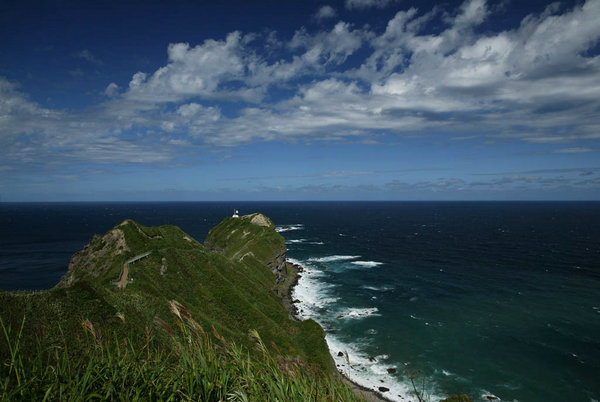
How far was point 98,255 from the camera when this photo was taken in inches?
2050

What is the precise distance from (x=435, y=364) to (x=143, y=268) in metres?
41.0

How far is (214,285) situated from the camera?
43250mm

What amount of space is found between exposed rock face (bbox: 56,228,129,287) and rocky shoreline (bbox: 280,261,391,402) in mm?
31469

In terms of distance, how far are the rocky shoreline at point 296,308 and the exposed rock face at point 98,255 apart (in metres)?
31.5

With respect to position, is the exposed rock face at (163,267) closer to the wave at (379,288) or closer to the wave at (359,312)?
the wave at (359,312)

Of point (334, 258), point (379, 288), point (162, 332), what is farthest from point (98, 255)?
point (334, 258)

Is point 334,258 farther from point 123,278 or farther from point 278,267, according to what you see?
point 123,278

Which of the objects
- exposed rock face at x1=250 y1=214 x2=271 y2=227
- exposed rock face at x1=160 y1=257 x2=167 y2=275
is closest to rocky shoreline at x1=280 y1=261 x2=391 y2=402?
exposed rock face at x1=250 y1=214 x2=271 y2=227

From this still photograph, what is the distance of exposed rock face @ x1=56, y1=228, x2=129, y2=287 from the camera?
49219mm

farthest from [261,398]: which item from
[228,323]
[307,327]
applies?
[307,327]

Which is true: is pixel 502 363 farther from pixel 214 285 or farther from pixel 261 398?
pixel 261 398

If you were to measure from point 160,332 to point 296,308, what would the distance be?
45.6 m

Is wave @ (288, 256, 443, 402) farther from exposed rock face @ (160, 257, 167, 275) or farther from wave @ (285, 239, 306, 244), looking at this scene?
wave @ (285, 239, 306, 244)

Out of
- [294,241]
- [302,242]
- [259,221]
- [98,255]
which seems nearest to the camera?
[98,255]
